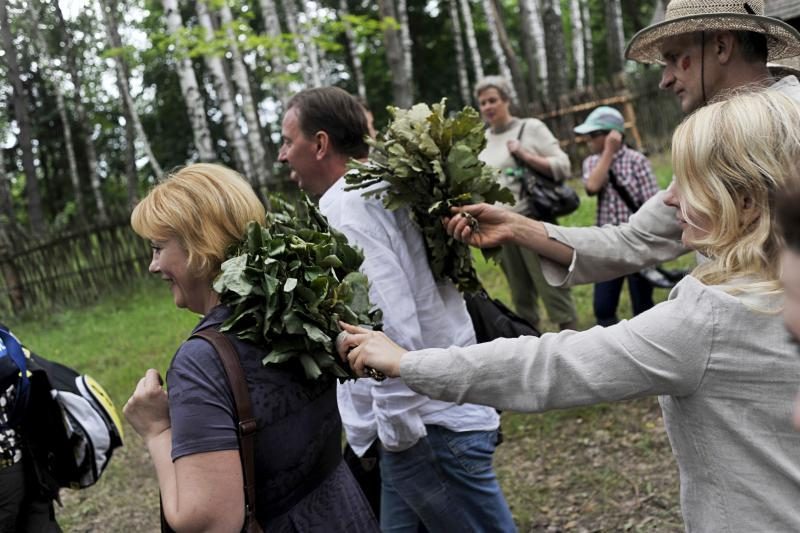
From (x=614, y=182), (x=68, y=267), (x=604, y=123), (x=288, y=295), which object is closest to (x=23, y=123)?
(x=68, y=267)

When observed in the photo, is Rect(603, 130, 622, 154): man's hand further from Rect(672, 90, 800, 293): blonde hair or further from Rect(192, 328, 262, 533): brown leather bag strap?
Rect(192, 328, 262, 533): brown leather bag strap

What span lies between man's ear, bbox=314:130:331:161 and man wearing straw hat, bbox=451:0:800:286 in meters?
0.70

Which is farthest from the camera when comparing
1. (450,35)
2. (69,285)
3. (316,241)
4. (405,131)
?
(450,35)

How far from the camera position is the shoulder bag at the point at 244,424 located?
6.22 ft

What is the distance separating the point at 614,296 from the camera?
623cm

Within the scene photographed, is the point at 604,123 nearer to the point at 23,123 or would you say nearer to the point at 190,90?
the point at 190,90

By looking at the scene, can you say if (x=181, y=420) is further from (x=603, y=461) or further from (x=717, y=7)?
(x=603, y=461)

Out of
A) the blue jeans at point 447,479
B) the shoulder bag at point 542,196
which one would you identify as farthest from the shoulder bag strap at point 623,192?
the blue jeans at point 447,479

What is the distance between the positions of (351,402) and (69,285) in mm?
10707

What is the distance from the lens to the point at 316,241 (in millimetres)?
2223

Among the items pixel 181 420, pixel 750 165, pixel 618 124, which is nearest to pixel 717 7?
pixel 750 165

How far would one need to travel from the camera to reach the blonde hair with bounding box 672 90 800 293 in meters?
1.67

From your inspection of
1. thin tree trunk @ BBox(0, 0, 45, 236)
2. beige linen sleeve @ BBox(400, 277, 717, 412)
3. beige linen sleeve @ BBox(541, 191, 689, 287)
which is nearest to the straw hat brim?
beige linen sleeve @ BBox(541, 191, 689, 287)

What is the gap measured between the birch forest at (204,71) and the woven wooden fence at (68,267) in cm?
29
